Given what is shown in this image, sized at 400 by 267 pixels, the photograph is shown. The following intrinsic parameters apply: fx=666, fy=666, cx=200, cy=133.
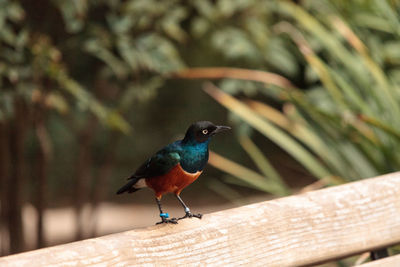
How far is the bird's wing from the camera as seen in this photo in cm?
118

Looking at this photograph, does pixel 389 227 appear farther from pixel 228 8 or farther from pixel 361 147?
pixel 228 8

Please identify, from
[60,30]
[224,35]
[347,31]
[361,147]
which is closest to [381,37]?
[224,35]

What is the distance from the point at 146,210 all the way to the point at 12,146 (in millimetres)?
4002

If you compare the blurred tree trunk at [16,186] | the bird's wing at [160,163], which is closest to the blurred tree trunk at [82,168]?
the blurred tree trunk at [16,186]

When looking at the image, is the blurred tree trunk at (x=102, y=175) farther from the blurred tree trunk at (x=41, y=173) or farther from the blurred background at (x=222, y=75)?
the blurred tree trunk at (x=41, y=173)

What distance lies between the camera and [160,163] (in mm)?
1188

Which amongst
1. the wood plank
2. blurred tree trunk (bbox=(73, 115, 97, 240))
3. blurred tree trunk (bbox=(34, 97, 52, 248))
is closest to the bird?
the wood plank

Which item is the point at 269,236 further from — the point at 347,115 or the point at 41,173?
the point at 41,173

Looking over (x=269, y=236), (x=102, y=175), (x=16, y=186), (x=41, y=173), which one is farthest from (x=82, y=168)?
(x=269, y=236)

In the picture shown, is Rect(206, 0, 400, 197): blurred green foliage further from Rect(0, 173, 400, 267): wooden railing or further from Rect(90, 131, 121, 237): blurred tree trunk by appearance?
Rect(90, 131, 121, 237): blurred tree trunk

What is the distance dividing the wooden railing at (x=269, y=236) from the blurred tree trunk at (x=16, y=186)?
6.48 feet

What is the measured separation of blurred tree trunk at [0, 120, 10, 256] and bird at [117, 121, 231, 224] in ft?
6.50

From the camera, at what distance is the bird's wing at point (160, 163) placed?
1178mm

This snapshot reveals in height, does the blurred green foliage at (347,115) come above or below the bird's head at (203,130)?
above
